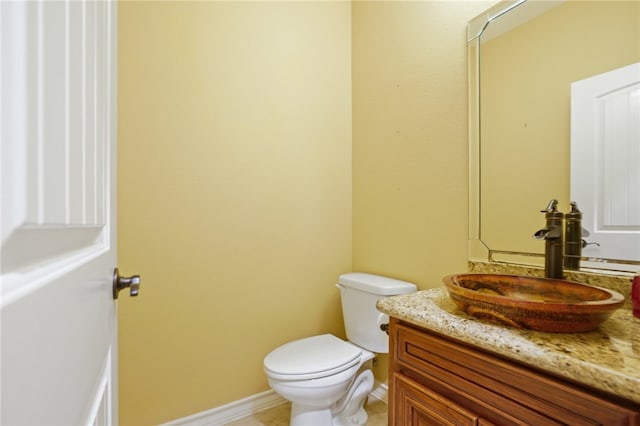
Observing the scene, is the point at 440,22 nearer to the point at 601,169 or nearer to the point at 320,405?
the point at 601,169

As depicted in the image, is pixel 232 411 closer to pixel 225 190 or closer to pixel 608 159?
pixel 225 190

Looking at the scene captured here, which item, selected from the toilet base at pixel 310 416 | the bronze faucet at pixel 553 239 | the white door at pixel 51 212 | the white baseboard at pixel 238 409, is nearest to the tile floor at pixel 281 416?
the white baseboard at pixel 238 409

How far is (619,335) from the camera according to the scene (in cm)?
67

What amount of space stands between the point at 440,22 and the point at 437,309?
1.35 metres

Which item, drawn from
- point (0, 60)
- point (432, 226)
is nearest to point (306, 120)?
point (432, 226)

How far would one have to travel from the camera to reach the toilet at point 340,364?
1294 millimetres

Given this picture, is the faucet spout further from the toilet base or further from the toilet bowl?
the toilet base

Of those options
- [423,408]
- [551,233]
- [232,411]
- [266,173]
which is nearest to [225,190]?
[266,173]

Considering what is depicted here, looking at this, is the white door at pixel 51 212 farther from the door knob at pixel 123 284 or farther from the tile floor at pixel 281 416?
the tile floor at pixel 281 416

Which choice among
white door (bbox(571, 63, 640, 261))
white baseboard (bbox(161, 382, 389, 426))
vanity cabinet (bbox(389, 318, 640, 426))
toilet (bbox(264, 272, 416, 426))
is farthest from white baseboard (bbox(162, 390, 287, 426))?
white door (bbox(571, 63, 640, 261))

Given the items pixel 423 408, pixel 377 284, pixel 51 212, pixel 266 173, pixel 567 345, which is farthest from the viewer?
pixel 266 173

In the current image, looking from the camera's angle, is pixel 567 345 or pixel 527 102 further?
pixel 527 102

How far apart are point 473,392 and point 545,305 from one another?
25 centimetres

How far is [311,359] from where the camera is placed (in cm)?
138
